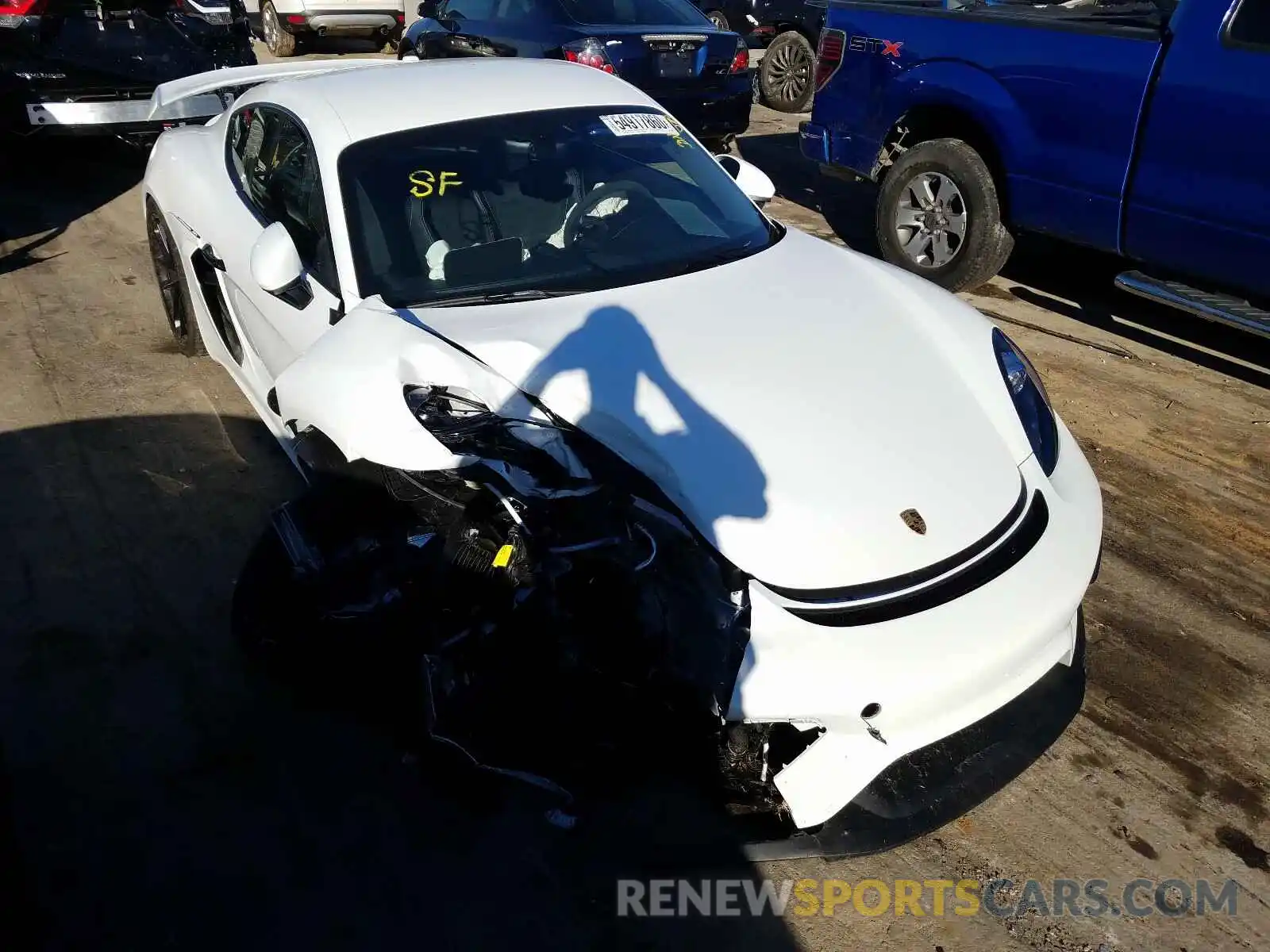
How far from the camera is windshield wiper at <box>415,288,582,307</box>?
3.10m

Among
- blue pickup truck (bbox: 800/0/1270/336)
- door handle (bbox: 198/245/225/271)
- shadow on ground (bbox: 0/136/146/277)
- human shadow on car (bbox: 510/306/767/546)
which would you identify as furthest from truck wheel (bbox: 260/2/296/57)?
human shadow on car (bbox: 510/306/767/546)

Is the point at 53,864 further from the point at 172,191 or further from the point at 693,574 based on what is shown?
the point at 172,191

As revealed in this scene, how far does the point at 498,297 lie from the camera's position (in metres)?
3.13

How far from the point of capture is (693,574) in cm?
231

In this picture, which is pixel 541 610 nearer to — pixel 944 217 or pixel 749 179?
pixel 749 179

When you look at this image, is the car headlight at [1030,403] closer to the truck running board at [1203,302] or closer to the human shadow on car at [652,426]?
the human shadow on car at [652,426]

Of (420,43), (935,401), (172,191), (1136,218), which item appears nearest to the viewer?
(935,401)

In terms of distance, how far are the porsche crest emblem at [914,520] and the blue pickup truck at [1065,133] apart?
3031 mm

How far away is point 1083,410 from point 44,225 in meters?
6.97

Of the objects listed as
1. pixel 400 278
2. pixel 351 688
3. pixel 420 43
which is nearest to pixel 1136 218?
pixel 400 278

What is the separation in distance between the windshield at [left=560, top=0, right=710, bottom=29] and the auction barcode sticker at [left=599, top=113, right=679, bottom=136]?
4.70 metres

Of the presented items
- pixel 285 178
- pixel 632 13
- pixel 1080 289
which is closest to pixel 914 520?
pixel 285 178

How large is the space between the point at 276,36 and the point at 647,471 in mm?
14727

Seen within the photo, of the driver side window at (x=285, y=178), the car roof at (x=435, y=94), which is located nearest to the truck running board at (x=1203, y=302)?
the car roof at (x=435, y=94)
